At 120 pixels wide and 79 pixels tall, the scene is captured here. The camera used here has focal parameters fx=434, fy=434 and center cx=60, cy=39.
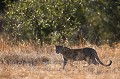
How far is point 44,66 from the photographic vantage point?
39.2 ft

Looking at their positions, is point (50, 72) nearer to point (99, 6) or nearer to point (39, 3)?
point (39, 3)

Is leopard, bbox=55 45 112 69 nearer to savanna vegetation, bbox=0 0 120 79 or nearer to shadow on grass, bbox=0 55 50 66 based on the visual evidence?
savanna vegetation, bbox=0 0 120 79

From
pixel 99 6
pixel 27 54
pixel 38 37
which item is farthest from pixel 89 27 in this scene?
pixel 27 54

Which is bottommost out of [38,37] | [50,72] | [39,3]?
[50,72]

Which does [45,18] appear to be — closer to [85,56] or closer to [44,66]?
[44,66]

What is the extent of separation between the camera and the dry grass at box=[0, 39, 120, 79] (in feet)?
34.4

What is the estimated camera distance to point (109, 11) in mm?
28750

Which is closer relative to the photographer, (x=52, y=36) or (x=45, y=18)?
(x=45, y=18)

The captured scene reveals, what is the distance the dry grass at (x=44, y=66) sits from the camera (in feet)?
34.4

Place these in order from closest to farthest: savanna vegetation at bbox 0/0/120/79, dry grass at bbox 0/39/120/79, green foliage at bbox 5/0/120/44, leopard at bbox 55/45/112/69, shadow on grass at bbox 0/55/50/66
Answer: dry grass at bbox 0/39/120/79, savanna vegetation at bbox 0/0/120/79, leopard at bbox 55/45/112/69, shadow on grass at bbox 0/55/50/66, green foliage at bbox 5/0/120/44

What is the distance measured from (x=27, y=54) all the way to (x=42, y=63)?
1.56 meters

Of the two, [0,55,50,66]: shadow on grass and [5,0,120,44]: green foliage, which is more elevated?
[5,0,120,44]: green foliage

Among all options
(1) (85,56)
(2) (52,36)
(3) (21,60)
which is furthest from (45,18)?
(1) (85,56)

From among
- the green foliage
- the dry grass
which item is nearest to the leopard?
the dry grass
